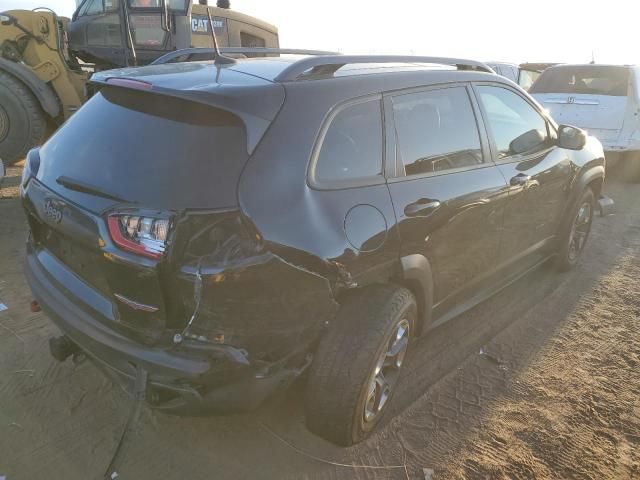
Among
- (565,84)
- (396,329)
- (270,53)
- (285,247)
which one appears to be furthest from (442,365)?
(565,84)

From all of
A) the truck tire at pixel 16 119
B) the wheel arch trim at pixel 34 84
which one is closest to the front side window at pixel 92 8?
the wheel arch trim at pixel 34 84

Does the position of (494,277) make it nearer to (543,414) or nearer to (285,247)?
(543,414)

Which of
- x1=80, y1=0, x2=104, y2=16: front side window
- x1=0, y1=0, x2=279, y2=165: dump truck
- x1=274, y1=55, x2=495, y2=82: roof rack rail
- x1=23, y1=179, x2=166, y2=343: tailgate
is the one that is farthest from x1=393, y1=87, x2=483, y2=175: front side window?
x1=80, y1=0, x2=104, y2=16: front side window

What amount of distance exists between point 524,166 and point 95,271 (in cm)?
279

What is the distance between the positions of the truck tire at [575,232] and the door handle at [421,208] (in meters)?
2.17

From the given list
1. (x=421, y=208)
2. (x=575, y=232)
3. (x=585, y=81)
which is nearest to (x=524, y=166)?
(x=421, y=208)

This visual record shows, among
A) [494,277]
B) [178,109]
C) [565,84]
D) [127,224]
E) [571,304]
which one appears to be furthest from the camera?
[565,84]

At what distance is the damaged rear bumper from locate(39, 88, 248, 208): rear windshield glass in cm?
57

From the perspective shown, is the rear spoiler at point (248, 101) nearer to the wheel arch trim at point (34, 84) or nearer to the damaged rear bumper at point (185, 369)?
the damaged rear bumper at point (185, 369)

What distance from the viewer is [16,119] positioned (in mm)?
6941

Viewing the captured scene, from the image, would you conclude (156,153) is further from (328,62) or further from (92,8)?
(92,8)

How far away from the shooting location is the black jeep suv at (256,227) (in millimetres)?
2031

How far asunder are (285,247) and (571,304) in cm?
299

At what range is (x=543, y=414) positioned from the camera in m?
2.88
